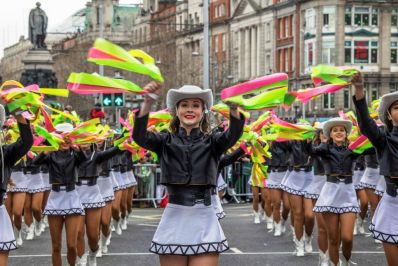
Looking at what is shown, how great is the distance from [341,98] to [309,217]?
198ft

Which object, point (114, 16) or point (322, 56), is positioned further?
point (114, 16)

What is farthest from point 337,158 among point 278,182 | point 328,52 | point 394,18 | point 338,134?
point 394,18

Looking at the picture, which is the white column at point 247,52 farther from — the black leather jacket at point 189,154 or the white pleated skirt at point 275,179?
the black leather jacket at point 189,154

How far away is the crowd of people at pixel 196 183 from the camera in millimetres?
8000

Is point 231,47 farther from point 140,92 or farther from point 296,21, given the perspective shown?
point 140,92

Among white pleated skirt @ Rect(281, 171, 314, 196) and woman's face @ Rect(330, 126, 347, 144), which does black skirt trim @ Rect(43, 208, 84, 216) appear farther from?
white pleated skirt @ Rect(281, 171, 314, 196)

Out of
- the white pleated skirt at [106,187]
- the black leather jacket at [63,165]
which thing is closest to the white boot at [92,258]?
the black leather jacket at [63,165]

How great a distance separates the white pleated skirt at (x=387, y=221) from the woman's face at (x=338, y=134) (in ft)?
11.0

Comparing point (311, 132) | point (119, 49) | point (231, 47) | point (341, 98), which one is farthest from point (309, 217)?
point (231, 47)

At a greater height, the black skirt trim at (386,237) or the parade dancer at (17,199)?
the black skirt trim at (386,237)

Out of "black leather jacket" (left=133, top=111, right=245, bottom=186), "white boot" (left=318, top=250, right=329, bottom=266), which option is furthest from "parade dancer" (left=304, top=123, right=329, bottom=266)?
"black leather jacket" (left=133, top=111, right=245, bottom=186)

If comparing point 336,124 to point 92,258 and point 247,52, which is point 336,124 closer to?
point 92,258

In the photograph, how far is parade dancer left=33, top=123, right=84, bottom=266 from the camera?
11547 mm

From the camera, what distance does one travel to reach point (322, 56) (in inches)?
2923
